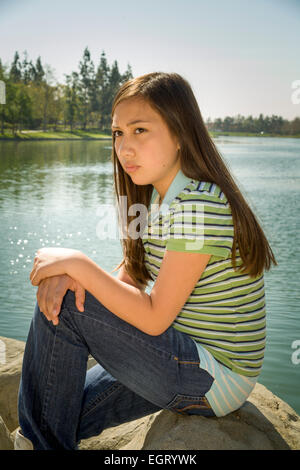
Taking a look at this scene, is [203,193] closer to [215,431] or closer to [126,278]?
[126,278]

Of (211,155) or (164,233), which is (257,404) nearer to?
(164,233)

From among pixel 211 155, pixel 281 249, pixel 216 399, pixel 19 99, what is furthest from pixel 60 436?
pixel 19 99

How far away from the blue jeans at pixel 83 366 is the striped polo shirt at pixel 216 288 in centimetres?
9

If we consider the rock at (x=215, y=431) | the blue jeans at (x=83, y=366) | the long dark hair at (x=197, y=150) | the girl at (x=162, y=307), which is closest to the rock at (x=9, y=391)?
the rock at (x=215, y=431)

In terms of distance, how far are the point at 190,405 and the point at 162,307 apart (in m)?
0.38

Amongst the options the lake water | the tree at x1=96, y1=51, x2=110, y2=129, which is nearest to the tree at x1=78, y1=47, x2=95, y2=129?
the tree at x1=96, y1=51, x2=110, y2=129

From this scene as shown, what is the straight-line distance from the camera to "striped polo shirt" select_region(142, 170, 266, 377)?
5.00ft

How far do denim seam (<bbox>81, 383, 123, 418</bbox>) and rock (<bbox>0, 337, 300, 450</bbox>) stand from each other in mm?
217

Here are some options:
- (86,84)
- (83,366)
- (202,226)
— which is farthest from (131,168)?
(86,84)

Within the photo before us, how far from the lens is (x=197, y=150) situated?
1.70 m

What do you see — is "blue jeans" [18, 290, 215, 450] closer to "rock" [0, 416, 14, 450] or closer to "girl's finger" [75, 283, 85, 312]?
"girl's finger" [75, 283, 85, 312]

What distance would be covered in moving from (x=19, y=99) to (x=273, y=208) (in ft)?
123

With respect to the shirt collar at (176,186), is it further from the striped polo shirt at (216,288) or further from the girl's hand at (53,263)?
the girl's hand at (53,263)

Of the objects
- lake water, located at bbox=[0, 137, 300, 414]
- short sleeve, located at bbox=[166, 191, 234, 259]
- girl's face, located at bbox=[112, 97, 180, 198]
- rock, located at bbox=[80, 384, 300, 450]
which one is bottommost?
lake water, located at bbox=[0, 137, 300, 414]
